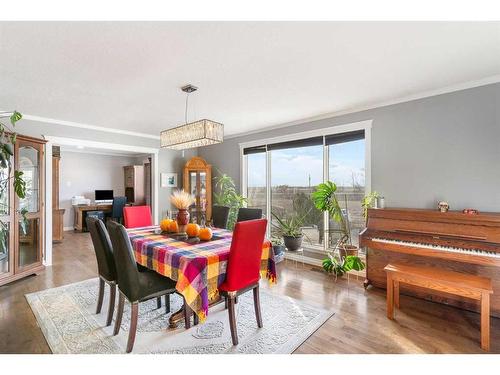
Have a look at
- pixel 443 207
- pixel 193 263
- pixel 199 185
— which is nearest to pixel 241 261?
pixel 193 263

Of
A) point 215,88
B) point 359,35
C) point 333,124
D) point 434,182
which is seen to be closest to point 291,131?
point 333,124

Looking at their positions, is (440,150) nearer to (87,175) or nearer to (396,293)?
(396,293)

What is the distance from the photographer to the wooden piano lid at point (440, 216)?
2.26 meters

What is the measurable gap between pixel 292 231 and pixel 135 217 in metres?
2.43

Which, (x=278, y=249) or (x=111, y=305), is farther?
(x=278, y=249)

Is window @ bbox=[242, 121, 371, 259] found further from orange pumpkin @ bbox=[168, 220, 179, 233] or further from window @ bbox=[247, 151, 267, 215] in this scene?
orange pumpkin @ bbox=[168, 220, 179, 233]

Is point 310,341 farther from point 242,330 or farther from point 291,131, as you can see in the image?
point 291,131

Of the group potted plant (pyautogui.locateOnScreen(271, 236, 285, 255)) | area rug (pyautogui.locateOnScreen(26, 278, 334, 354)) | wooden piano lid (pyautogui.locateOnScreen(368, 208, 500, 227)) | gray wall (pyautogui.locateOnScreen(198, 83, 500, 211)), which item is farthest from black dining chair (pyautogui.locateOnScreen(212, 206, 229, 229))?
gray wall (pyautogui.locateOnScreen(198, 83, 500, 211))

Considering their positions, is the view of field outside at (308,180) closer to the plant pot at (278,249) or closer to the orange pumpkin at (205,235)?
the plant pot at (278,249)

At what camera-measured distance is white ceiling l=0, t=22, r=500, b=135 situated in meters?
1.70

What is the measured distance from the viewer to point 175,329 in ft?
7.08

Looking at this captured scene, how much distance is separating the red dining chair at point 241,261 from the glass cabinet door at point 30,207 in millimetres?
3221

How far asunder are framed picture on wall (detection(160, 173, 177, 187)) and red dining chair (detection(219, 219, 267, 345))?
12.3ft

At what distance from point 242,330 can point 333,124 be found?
9.92 ft
